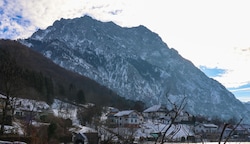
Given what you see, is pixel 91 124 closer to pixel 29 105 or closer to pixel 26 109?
pixel 29 105

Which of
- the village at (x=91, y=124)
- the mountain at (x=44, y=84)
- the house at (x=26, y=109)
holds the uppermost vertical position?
the mountain at (x=44, y=84)

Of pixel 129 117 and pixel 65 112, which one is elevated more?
pixel 65 112

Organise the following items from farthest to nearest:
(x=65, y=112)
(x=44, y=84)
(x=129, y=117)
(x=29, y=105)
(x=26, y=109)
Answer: (x=44, y=84)
(x=129, y=117)
(x=65, y=112)
(x=26, y=109)
(x=29, y=105)

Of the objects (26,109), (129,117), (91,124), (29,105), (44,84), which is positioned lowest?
(91,124)

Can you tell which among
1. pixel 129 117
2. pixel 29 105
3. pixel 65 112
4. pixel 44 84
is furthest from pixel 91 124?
pixel 44 84

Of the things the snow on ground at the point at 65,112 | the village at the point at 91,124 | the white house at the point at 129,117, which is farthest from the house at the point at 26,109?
the white house at the point at 129,117

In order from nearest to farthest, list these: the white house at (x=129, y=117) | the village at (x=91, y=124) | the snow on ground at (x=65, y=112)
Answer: the village at (x=91, y=124) < the snow on ground at (x=65, y=112) < the white house at (x=129, y=117)

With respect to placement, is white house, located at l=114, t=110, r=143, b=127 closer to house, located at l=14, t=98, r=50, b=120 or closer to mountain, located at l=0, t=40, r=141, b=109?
mountain, located at l=0, t=40, r=141, b=109

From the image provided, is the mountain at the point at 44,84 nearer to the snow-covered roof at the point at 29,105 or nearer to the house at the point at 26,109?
the snow-covered roof at the point at 29,105

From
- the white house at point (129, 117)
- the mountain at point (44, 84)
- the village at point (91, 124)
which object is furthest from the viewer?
the white house at point (129, 117)

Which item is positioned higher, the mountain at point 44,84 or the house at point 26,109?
the mountain at point 44,84

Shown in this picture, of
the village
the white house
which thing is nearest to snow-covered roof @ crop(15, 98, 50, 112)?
the village

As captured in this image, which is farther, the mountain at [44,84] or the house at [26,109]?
the house at [26,109]

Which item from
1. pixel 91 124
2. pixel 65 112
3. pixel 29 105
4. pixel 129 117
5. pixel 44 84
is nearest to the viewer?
pixel 29 105
